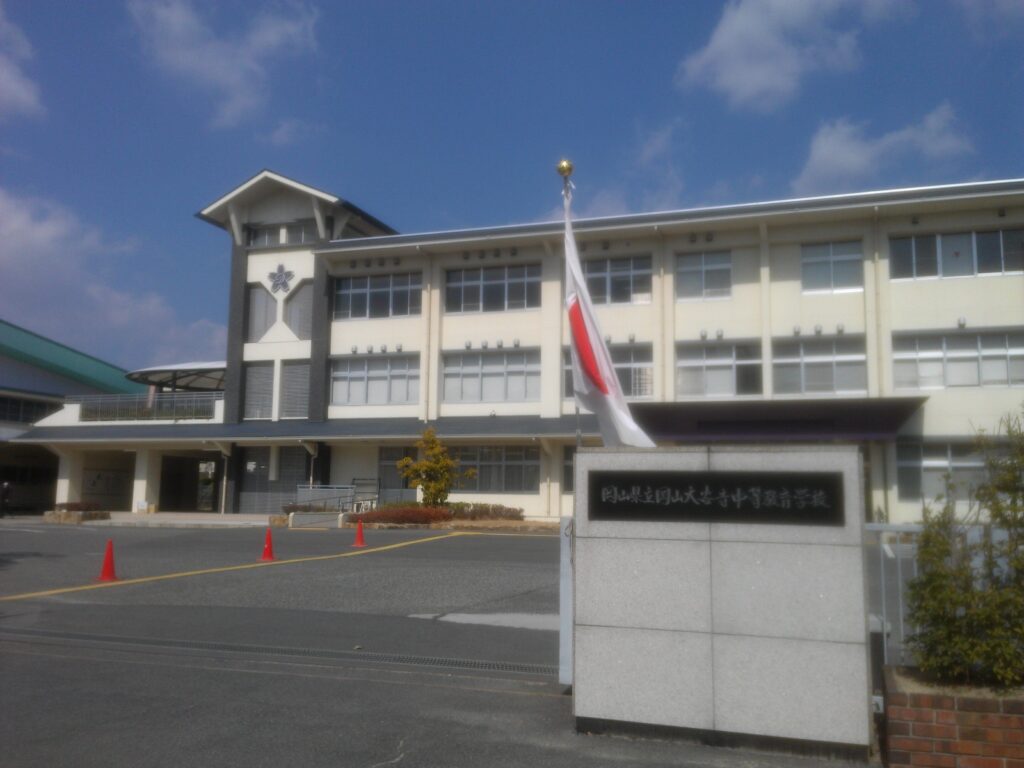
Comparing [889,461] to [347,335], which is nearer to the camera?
[889,461]

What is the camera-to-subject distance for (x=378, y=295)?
37375mm

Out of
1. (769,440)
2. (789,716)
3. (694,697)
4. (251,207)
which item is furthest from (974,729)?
(251,207)

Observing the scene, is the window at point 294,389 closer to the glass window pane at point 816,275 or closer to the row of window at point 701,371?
the row of window at point 701,371

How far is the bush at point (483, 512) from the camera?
30875 millimetres

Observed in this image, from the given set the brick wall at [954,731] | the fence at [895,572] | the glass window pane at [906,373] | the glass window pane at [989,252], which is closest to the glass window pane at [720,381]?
the glass window pane at [906,373]

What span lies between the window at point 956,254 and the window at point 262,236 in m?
24.4

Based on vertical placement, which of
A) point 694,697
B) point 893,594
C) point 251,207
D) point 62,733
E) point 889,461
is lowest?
point 62,733

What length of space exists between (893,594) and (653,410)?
2450cm

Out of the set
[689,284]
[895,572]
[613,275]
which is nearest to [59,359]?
[613,275]

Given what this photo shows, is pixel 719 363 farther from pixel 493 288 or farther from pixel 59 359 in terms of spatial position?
pixel 59 359

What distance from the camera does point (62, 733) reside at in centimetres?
628

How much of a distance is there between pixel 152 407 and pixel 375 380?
400 inches

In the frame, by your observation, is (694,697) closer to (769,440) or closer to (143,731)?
(143,731)

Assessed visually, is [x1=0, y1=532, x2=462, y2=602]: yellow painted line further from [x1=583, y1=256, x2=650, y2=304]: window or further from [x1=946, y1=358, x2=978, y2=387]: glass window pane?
[x1=946, y1=358, x2=978, y2=387]: glass window pane
